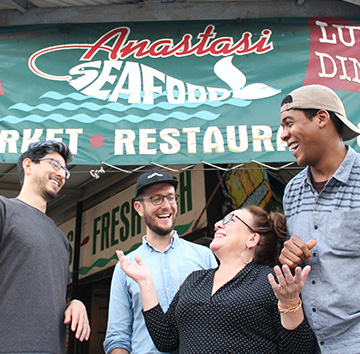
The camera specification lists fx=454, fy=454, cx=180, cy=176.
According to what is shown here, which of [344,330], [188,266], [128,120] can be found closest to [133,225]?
[128,120]

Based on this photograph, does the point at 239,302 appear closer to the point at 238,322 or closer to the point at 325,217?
the point at 238,322

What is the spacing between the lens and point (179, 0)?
5.36m

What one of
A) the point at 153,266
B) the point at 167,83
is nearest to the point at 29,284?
the point at 153,266

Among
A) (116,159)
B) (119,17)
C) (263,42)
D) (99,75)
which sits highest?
(119,17)

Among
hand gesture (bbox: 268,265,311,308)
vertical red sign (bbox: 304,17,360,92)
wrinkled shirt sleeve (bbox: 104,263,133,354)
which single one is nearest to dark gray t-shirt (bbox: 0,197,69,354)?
wrinkled shirt sleeve (bbox: 104,263,133,354)

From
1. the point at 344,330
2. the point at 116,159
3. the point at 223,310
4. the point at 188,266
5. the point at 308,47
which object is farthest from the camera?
the point at 308,47

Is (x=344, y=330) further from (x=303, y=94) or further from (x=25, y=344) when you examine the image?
(x=25, y=344)

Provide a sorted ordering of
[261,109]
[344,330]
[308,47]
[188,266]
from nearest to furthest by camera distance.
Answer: [344,330]
[188,266]
[261,109]
[308,47]

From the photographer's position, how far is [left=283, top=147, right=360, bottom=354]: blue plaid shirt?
2.09 m

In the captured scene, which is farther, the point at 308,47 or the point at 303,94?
the point at 308,47

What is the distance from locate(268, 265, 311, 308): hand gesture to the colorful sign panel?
395 cm

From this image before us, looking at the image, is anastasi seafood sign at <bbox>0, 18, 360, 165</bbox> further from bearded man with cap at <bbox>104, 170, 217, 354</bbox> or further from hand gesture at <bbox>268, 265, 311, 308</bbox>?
hand gesture at <bbox>268, 265, 311, 308</bbox>

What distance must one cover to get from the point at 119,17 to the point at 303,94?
3549 millimetres

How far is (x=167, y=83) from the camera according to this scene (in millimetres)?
4965
